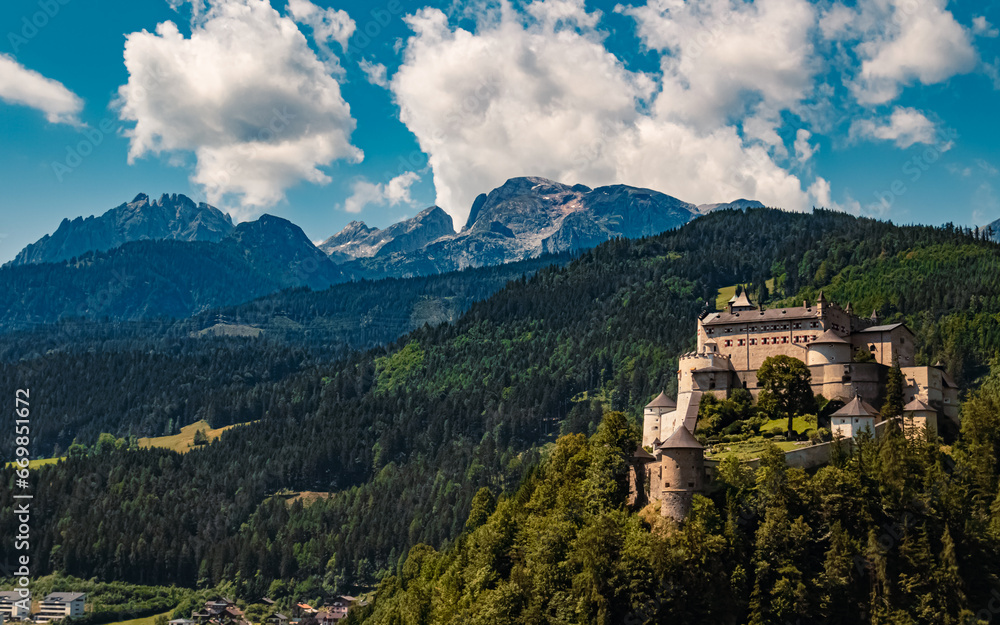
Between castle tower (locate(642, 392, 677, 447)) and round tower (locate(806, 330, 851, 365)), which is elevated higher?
round tower (locate(806, 330, 851, 365))

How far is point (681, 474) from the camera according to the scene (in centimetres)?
9725

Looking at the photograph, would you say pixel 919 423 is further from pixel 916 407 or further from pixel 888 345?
pixel 888 345

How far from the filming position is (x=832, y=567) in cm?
9325

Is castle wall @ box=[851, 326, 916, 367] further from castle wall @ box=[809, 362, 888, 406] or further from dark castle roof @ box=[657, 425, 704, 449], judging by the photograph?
dark castle roof @ box=[657, 425, 704, 449]

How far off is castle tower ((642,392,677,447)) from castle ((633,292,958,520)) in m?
0.13

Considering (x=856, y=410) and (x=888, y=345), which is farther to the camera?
(x=888, y=345)

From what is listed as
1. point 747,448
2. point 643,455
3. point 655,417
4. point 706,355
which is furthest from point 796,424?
point 643,455

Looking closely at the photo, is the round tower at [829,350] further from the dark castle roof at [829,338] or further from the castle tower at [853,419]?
the castle tower at [853,419]

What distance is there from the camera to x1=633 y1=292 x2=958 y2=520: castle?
111750mm

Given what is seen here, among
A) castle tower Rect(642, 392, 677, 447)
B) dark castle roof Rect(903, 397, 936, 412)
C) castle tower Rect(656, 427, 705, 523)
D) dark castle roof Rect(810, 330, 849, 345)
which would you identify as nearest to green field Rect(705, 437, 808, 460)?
castle tower Rect(656, 427, 705, 523)

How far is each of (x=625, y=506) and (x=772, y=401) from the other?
2545 cm

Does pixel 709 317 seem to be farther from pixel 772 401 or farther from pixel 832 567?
pixel 832 567

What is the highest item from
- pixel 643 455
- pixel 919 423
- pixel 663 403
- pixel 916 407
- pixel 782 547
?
pixel 663 403

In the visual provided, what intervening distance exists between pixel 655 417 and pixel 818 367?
20.4 m
